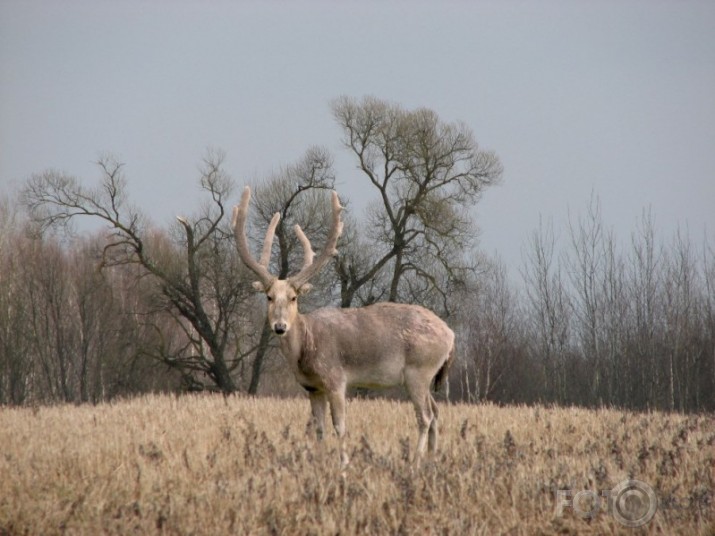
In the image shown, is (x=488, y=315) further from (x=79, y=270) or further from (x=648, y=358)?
(x=79, y=270)

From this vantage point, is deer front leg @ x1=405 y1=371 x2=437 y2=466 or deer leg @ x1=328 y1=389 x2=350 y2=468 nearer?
deer leg @ x1=328 y1=389 x2=350 y2=468

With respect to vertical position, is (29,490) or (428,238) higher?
(428,238)

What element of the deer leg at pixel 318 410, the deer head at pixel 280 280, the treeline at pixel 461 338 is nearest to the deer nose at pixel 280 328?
the deer head at pixel 280 280

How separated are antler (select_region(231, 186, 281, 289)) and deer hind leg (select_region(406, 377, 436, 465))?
2.19 m

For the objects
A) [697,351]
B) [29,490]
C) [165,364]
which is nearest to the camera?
A: [29,490]

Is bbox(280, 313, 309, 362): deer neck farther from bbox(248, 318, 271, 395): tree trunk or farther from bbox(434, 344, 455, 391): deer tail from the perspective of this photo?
bbox(248, 318, 271, 395): tree trunk

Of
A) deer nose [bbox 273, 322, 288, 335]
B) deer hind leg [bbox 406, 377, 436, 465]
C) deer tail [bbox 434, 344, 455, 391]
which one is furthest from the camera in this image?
deer tail [bbox 434, 344, 455, 391]

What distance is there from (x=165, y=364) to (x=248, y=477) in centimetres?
3127

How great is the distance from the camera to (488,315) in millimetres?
40188

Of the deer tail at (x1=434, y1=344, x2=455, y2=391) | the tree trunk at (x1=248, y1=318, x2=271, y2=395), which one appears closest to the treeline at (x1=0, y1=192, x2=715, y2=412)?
the tree trunk at (x1=248, y1=318, x2=271, y2=395)

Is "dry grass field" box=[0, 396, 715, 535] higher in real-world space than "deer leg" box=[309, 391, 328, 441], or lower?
lower

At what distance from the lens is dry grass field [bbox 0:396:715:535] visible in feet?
23.8

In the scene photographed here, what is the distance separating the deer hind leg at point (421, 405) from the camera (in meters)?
10.4

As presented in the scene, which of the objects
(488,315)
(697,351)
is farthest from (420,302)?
(697,351)
